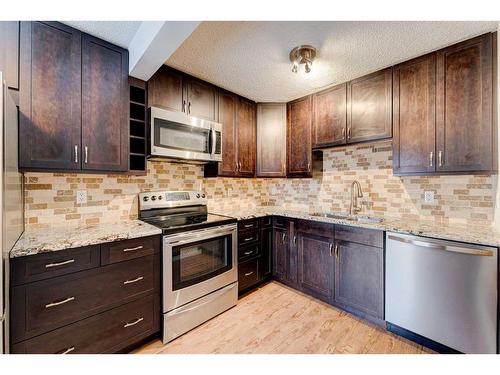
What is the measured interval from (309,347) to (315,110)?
235 cm

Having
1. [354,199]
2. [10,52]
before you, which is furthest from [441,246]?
[10,52]

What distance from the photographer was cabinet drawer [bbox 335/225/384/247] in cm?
194

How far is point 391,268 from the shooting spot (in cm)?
187

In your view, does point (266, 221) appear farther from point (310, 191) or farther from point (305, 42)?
point (305, 42)

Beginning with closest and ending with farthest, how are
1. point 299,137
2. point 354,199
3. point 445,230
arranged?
point 445,230 → point 354,199 → point 299,137

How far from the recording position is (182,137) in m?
2.14

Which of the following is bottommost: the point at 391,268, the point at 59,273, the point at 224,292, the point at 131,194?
the point at 224,292

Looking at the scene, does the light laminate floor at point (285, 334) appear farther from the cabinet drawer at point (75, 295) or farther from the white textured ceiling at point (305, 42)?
the white textured ceiling at point (305, 42)

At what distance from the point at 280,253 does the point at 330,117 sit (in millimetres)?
1671

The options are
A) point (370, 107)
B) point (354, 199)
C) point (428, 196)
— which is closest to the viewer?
point (428, 196)

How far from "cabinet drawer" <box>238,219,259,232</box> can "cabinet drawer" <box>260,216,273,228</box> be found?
0.08 meters

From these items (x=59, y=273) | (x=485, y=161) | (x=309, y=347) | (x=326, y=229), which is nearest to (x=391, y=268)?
(x=326, y=229)

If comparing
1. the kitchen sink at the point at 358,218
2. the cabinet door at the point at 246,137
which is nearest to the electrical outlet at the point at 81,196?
the cabinet door at the point at 246,137
